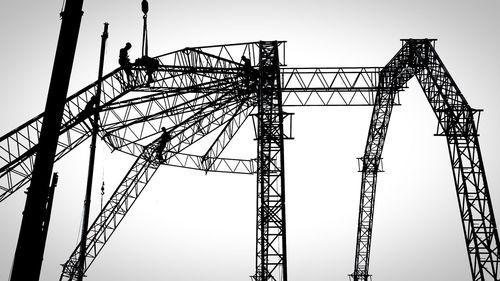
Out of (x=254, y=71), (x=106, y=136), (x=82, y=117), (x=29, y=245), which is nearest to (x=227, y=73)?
(x=254, y=71)

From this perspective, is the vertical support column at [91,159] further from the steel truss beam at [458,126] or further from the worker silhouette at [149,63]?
the steel truss beam at [458,126]

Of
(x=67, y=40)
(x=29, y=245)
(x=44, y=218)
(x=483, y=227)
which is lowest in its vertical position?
(x=29, y=245)

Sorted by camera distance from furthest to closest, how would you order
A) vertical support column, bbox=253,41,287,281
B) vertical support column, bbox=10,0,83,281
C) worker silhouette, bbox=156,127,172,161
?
worker silhouette, bbox=156,127,172,161 < vertical support column, bbox=253,41,287,281 < vertical support column, bbox=10,0,83,281

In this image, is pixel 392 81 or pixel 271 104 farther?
pixel 392 81

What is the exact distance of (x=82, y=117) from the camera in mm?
21109

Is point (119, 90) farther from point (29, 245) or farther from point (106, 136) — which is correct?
point (29, 245)

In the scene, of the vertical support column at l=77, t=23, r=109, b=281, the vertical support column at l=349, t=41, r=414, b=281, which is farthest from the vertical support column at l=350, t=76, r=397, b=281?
the vertical support column at l=77, t=23, r=109, b=281

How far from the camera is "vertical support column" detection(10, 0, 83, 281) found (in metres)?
8.38

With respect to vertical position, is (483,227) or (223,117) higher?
(223,117)

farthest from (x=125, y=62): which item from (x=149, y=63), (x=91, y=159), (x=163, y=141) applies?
(x=163, y=141)

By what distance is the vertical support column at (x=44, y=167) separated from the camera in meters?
8.38

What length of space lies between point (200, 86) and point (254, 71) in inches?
123

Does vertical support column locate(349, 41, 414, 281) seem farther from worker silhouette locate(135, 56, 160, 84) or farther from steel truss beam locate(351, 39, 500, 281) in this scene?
worker silhouette locate(135, 56, 160, 84)

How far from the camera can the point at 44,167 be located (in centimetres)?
865
